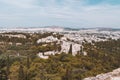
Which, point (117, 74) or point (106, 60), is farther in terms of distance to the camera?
point (106, 60)

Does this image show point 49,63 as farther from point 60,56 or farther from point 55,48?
point 55,48

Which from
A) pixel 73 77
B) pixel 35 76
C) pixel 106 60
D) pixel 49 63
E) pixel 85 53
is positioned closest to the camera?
pixel 73 77

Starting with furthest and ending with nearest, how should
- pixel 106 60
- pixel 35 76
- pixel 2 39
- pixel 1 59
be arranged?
pixel 2 39 → pixel 106 60 → pixel 1 59 → pixel 35 76

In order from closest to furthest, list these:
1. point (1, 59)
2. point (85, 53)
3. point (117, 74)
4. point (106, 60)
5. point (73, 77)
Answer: point (117, 74), point (73, 77), point (1, 59), point (106, 60), point (85, 53)

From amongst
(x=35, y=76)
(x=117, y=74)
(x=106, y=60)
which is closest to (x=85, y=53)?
(x=106, y=60)

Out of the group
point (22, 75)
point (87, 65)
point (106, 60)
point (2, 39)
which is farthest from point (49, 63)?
point (2, 39)

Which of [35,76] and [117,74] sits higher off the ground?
[117,74]

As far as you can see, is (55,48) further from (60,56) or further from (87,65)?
(87,65)

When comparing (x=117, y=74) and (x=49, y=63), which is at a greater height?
(x=117, y=74)

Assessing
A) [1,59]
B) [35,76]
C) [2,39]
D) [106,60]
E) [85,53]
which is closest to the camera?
[35,76]
